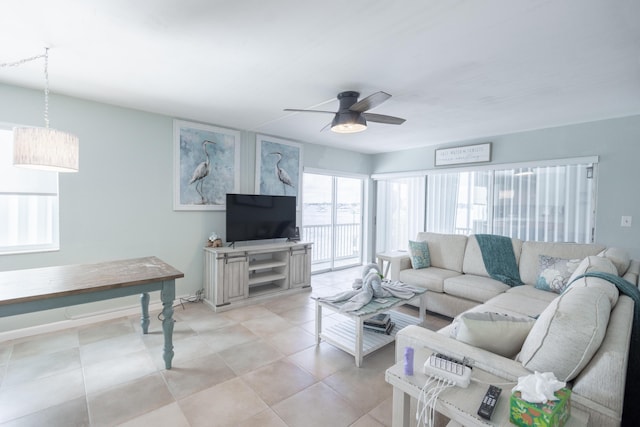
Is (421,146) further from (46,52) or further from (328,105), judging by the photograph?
(46,52)

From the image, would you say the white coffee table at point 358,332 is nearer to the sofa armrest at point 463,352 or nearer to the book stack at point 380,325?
the book stack at point 380,325

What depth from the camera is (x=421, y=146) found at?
517cm

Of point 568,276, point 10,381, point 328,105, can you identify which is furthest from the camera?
point 328,105

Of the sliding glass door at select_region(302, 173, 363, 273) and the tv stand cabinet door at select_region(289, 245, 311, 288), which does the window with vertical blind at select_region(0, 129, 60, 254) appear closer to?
the tv stand cabinet door at select_region(289, 245, 311, 288)

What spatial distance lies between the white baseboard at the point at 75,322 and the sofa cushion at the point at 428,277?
10.0 feet

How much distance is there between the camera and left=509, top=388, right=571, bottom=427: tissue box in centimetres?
95

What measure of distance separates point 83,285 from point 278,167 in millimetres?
3086

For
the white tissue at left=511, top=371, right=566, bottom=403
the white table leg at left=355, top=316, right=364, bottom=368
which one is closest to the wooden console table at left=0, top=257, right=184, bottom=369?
the white table leg at left=355, top=316, right=364, bottom=368

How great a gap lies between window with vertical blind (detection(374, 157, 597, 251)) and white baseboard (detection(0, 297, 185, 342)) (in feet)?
14.3

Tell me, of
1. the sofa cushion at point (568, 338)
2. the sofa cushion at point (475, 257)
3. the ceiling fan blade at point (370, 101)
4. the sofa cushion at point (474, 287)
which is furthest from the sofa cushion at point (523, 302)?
the ceiling fan blade at point (370, 101)

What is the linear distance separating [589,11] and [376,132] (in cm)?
276

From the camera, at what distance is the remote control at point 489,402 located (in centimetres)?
105

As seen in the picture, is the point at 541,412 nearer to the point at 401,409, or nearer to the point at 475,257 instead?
the point at 401,409

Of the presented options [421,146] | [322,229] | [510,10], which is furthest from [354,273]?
[510,10]
